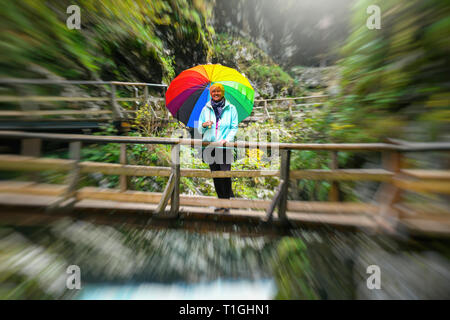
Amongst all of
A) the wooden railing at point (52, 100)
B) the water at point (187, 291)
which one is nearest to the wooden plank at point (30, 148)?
the wooden railing at point (52, 100)

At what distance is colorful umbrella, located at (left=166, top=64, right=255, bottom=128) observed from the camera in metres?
3.00

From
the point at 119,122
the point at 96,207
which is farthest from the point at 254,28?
the point at 96,207

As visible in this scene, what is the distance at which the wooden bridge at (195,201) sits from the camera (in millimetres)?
1899

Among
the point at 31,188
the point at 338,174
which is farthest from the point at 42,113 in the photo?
the point at 338,174

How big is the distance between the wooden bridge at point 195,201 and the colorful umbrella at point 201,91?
3.81 ft

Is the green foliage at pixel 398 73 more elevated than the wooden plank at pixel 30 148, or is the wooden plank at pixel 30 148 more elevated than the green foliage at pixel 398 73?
the green foliage at pixel 398 73

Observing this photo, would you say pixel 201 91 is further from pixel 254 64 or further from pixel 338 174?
pixel 254 64

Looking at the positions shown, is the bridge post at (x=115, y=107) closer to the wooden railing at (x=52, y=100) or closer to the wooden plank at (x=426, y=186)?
the wooden railing at (x=52, y=100)

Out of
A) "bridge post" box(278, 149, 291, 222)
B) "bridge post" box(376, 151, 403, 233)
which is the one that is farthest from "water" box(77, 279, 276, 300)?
"bridge post" box(376, 151, 403, 233)

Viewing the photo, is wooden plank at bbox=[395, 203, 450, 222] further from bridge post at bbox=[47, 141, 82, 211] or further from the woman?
bridge post at bbox=[47, 141, 82, 211]

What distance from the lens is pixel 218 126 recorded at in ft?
7.61

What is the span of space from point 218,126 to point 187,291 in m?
1.82

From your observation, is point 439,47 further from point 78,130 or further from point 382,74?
point 78,130

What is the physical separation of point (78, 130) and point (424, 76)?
6.70 meters
